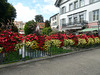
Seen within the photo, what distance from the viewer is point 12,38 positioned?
394 cm

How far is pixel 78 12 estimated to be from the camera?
70.6 ft

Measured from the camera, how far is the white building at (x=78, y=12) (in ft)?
58.2

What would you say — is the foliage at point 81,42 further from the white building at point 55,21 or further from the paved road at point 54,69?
the white building at point 55,21

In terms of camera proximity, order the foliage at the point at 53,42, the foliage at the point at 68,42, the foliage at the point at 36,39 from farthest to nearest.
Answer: the foliage at the point at 68,42 < the foliage at the point at 53,42 < the foliage at the point at 36,39

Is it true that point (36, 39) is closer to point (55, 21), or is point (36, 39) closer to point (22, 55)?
point (22, 55)

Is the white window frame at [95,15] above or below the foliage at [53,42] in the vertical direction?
above

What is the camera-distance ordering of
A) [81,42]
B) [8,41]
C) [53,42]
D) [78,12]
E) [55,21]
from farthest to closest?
1. [55,21]
2. [78,12]
3. [81,42]
4. [53,42]
5. [8,41]

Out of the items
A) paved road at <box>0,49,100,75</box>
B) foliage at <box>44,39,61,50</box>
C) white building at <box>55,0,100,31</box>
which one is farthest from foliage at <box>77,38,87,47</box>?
white building at <box>55,0,100,31</box>

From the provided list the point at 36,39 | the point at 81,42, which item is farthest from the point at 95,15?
the point at 36,39

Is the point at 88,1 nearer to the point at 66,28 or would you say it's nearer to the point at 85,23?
the point at 85,23

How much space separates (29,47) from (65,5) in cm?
2397

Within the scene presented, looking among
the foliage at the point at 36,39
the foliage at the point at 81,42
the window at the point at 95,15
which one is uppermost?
the window at the point at 95,15

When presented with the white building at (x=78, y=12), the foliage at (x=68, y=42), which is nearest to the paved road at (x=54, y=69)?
the foliage at (x=68, y=42)

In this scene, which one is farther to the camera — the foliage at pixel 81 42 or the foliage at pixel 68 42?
the foliage at pixel 81 42
